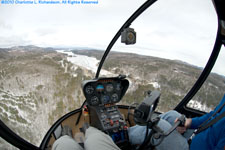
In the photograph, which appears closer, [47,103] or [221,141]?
[221,141]

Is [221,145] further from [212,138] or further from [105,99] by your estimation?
[105,99]

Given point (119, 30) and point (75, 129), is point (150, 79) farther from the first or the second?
point (75, 129)

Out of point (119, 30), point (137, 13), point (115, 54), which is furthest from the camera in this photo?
point (115, 54)

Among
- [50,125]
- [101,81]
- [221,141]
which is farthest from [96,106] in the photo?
[221,141]

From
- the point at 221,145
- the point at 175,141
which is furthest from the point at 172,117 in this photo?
the point at 221,145

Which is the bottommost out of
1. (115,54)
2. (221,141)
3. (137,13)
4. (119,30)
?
(221,141)

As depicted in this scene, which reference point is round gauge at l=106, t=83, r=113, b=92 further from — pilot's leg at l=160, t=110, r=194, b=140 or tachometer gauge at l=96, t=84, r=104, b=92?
pilot's leg at l=160, t=110, r=194, b=140
